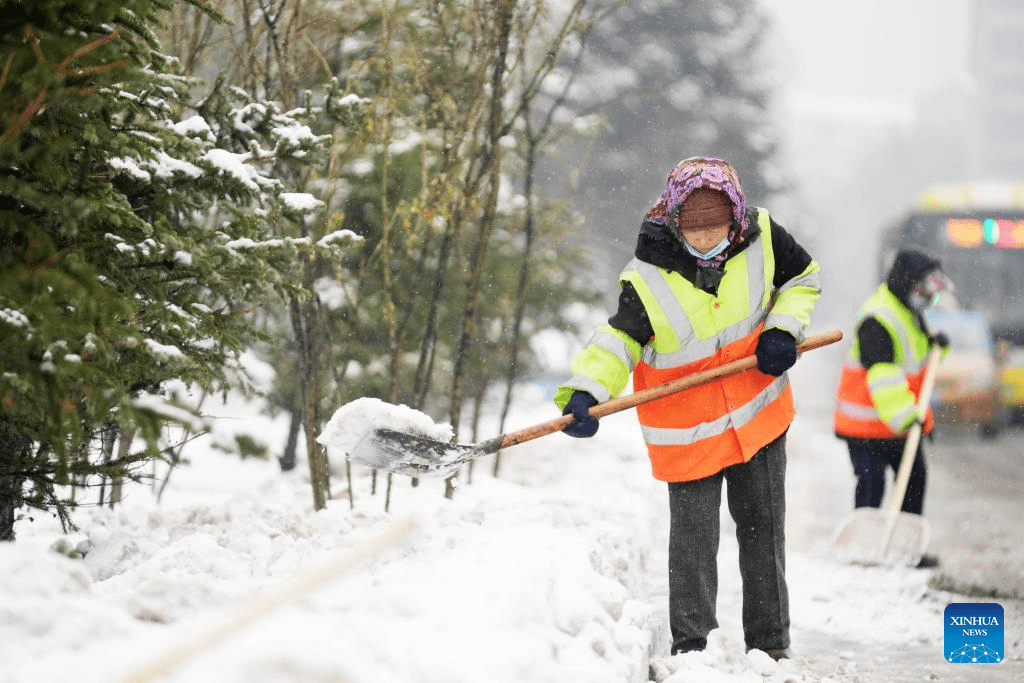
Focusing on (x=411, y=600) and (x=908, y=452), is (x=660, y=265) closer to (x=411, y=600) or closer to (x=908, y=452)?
(x=411, y=600)

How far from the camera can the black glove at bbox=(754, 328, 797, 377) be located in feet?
12.3

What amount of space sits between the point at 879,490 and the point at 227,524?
380cm

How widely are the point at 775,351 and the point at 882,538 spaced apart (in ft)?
8.62

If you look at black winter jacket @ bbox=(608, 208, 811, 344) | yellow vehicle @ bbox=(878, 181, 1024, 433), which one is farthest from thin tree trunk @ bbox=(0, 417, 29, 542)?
yellow vehicle @ bbox=(878, 181, 1024, 433)

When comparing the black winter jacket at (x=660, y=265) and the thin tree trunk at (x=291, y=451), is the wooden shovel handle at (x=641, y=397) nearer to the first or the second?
the black winter jacket at (x=660, y=265)

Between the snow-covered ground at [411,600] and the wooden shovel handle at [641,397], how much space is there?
1.08ft

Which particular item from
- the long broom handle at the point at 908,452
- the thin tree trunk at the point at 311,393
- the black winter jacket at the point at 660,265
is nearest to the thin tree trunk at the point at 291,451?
the thin tree trunk at the point at 311,393

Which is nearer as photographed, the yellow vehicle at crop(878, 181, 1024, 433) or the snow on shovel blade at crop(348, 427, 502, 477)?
the snow on shovel blade at crop(348, 427, 502, 477)

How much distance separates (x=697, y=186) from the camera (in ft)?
12.3

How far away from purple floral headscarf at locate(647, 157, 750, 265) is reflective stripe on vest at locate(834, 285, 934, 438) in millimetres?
2621

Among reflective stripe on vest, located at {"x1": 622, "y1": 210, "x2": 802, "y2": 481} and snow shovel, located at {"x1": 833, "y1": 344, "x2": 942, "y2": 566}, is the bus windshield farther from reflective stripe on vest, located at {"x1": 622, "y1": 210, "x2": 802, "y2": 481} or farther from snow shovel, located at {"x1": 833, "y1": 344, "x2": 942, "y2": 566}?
reflective stripe on vest, located at {"x1": 622, "y1": 210, "x2": 802, "y2": 481}

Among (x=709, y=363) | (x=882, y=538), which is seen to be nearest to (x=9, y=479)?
(x=709, y=363)

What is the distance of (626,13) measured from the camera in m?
24.7

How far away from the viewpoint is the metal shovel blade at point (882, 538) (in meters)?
5.90
